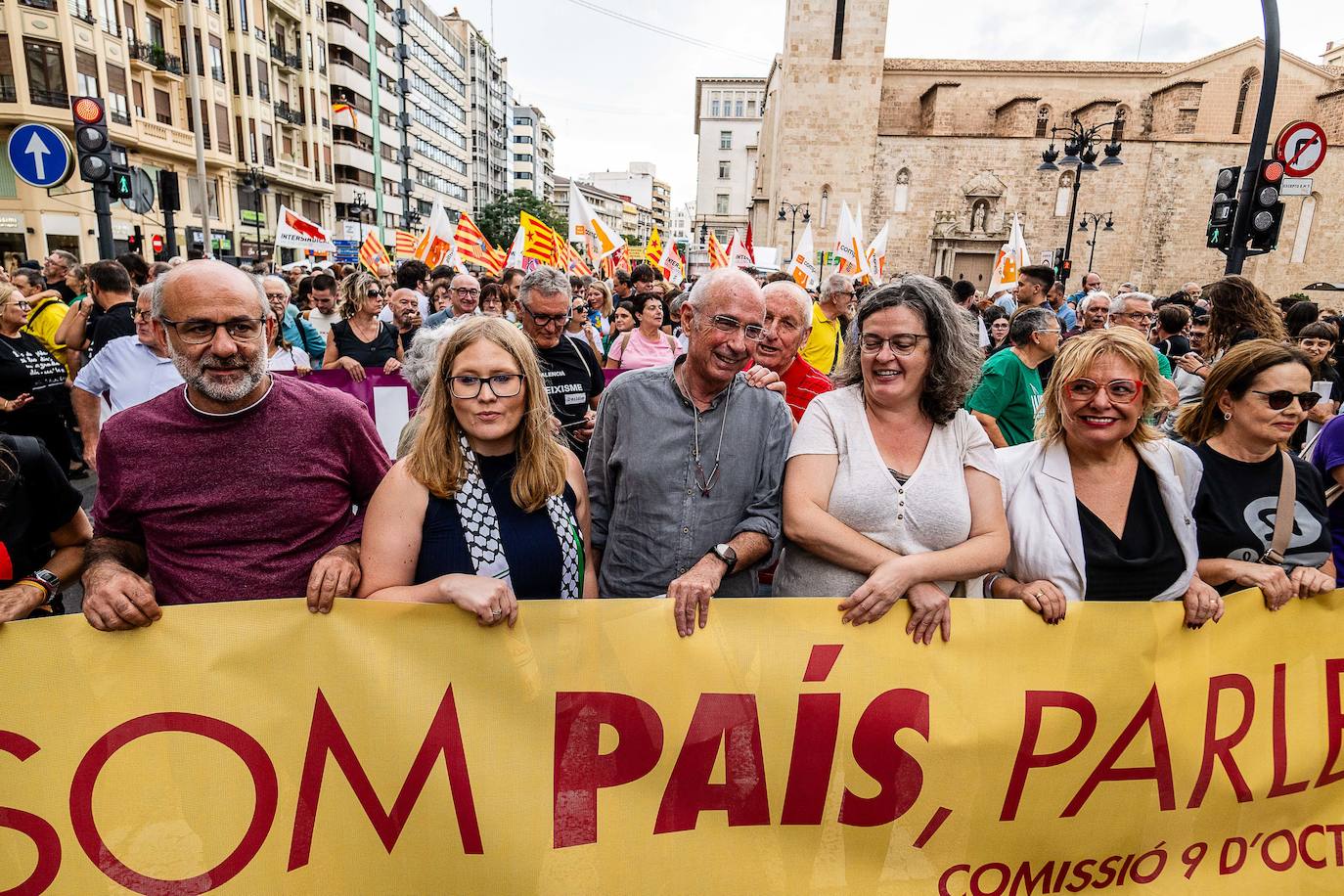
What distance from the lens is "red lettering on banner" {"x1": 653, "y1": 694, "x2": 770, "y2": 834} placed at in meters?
1.98

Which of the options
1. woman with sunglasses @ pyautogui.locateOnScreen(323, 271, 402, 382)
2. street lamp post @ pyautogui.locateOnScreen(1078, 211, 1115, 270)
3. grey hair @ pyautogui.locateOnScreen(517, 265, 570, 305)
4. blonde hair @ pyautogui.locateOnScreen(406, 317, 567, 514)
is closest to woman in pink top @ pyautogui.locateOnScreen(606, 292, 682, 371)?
grey hair @ pyautogui.locateOnScreen(517, 265, 570, 305)

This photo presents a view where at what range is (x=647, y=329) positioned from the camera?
6.12 meters

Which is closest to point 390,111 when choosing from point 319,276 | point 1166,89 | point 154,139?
point 154,139

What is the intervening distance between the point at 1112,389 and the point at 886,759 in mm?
1250

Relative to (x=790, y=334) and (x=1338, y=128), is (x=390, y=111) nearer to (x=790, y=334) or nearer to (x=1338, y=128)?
(x=1338, y=128)

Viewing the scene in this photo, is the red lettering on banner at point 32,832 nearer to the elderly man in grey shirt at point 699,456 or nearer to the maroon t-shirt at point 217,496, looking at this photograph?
the maroon t-shirt at point 217,496

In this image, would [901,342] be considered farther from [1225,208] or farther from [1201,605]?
[1225,208]

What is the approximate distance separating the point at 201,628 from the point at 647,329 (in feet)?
15.1

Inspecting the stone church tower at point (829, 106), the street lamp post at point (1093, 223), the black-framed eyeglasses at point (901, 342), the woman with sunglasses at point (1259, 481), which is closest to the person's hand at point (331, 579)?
the black-framed eyeglasses at point (901, 342)

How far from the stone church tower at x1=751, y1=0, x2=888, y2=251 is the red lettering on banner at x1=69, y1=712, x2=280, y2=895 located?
37278 millimetres

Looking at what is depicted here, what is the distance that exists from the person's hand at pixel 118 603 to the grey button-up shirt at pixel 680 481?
1241 mm

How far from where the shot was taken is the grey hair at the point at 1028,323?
4359mm

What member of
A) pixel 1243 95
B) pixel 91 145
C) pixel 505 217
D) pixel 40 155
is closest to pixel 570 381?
pixel 40 155

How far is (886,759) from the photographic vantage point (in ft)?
6.62
